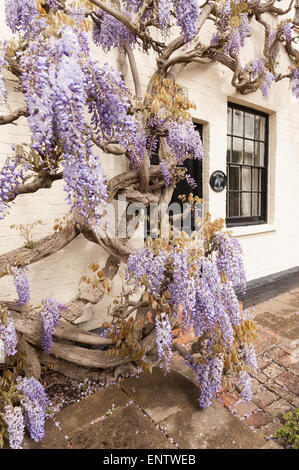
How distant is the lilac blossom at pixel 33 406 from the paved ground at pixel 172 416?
0.09 m

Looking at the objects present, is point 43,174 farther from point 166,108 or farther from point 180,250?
point 166,108

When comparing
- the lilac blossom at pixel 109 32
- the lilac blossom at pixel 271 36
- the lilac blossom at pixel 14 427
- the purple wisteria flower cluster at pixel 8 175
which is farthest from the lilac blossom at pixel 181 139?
the lilac blossom at pixel 271 36

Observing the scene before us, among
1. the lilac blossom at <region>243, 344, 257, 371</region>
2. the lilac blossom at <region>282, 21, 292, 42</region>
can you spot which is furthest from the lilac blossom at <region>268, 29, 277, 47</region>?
the lilac blossom at <region>243, 344, 257, 371</region>

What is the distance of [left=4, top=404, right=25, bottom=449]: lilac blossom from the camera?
5.95 ft

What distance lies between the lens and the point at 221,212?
14.0 feet

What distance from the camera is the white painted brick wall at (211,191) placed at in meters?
2.77

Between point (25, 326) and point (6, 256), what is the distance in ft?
2.00

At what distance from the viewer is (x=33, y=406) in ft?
6.48

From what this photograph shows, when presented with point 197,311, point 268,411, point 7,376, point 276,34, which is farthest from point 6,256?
point 276,34

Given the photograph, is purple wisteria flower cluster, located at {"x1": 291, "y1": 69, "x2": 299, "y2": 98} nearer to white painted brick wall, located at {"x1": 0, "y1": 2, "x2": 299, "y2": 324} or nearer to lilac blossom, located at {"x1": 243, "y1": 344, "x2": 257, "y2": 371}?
white painted brick wall, located at {"x1": 0, "y1": 2, "x2": 299, "y2": 324}

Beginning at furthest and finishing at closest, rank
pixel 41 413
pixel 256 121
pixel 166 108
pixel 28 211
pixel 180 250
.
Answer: pixel 256 121 → pixel 28 211 → pixel 166 108 → pixel 180 250 → pixel 41 413

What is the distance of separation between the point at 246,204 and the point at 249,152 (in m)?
0.88

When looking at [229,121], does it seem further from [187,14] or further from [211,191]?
[187,14]

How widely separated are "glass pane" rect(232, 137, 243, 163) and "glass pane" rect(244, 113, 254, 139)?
235 millimetres
